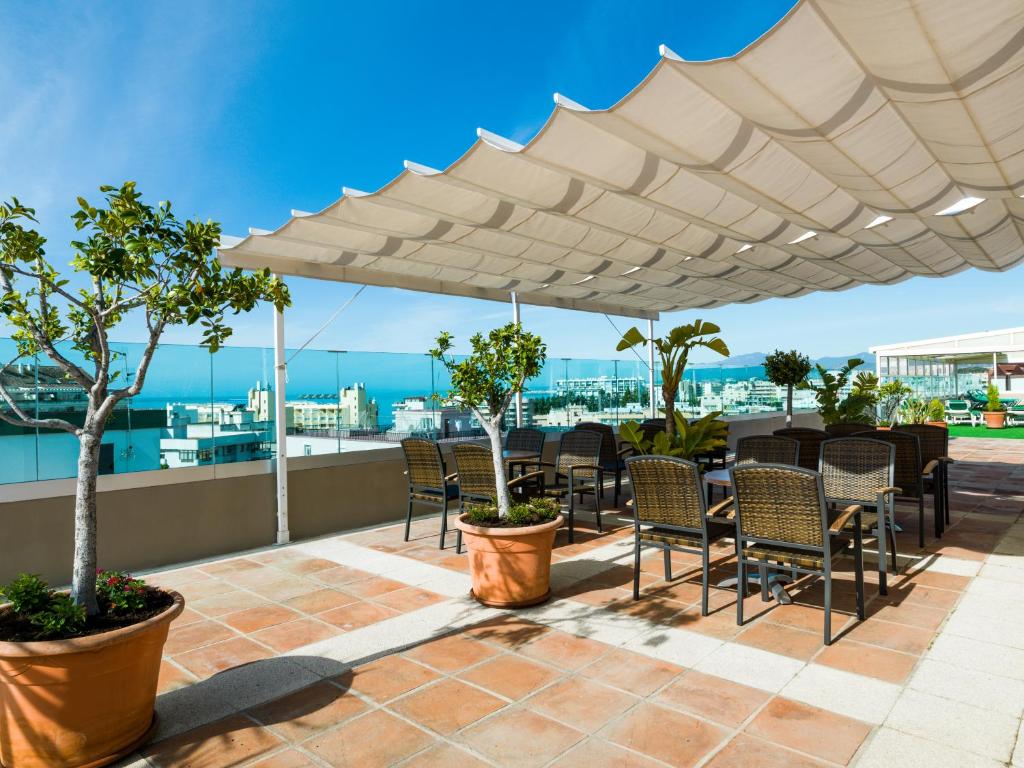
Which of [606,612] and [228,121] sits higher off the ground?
[228,121]

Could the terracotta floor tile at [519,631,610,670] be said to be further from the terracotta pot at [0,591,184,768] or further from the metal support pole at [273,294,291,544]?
the metal support pole at [273,294,291,544]

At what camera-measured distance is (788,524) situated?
3576 millimetres

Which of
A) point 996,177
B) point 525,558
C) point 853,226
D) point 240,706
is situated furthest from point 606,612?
point 853,226

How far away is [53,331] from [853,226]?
21.0 feet

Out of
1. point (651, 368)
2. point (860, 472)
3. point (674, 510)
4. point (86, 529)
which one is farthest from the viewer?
point (651, 368)

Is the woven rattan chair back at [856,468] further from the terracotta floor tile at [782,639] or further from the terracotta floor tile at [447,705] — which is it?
the terracotta floor tile at [447,705]

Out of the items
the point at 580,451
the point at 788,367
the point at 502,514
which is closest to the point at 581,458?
the point at 580,451

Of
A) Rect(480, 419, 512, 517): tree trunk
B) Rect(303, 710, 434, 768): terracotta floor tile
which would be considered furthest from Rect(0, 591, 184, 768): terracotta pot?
Rect(480, 419, 512, 517): tree trunk

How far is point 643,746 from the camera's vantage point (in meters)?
2.46

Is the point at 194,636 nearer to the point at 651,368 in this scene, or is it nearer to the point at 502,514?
the point at 502,514

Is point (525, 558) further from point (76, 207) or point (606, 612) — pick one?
point (76, 207)

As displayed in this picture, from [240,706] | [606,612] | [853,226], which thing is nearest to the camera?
[240,706]

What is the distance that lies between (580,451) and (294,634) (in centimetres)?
394

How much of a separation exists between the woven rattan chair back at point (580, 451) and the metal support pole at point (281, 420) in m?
2.78
